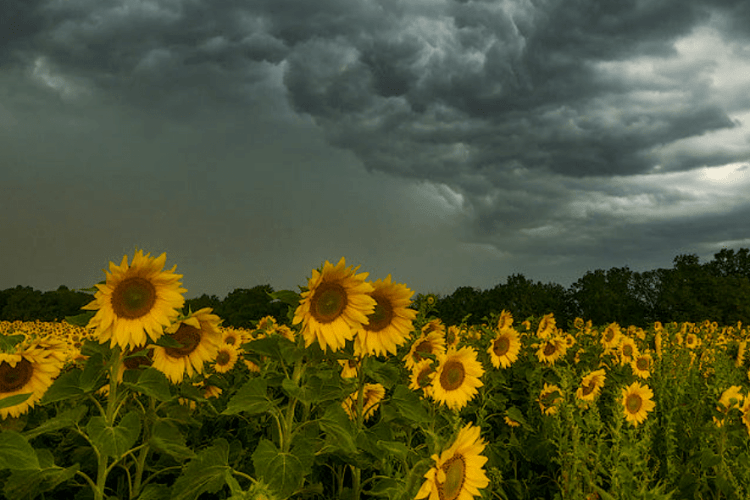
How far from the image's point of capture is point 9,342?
3613 mm

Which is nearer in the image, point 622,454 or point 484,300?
point 622,454

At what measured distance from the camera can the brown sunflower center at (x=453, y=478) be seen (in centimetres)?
259

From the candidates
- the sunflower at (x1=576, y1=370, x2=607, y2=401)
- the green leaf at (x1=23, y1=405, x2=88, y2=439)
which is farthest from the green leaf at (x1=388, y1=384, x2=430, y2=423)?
the sunflower at (x1=576, y1=370, x2=607, y2=401)

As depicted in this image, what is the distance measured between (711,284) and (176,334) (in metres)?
35.1

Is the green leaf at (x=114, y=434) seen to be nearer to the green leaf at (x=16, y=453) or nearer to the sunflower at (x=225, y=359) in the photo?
the green leaf at (x=16, y=453)

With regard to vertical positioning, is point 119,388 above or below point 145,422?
above

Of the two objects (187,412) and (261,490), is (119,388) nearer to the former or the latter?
(187,412)

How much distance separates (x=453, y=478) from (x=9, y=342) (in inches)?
109

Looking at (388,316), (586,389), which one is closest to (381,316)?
(388,316)

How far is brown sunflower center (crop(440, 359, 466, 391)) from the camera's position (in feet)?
17.2

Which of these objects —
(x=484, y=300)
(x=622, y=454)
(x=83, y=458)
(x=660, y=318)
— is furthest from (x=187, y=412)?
(x=660, y=318)

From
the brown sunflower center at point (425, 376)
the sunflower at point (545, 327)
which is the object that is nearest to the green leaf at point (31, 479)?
the brown sunflower center at point (425, 376)

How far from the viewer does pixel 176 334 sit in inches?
143

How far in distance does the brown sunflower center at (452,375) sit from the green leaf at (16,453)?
3356mm
